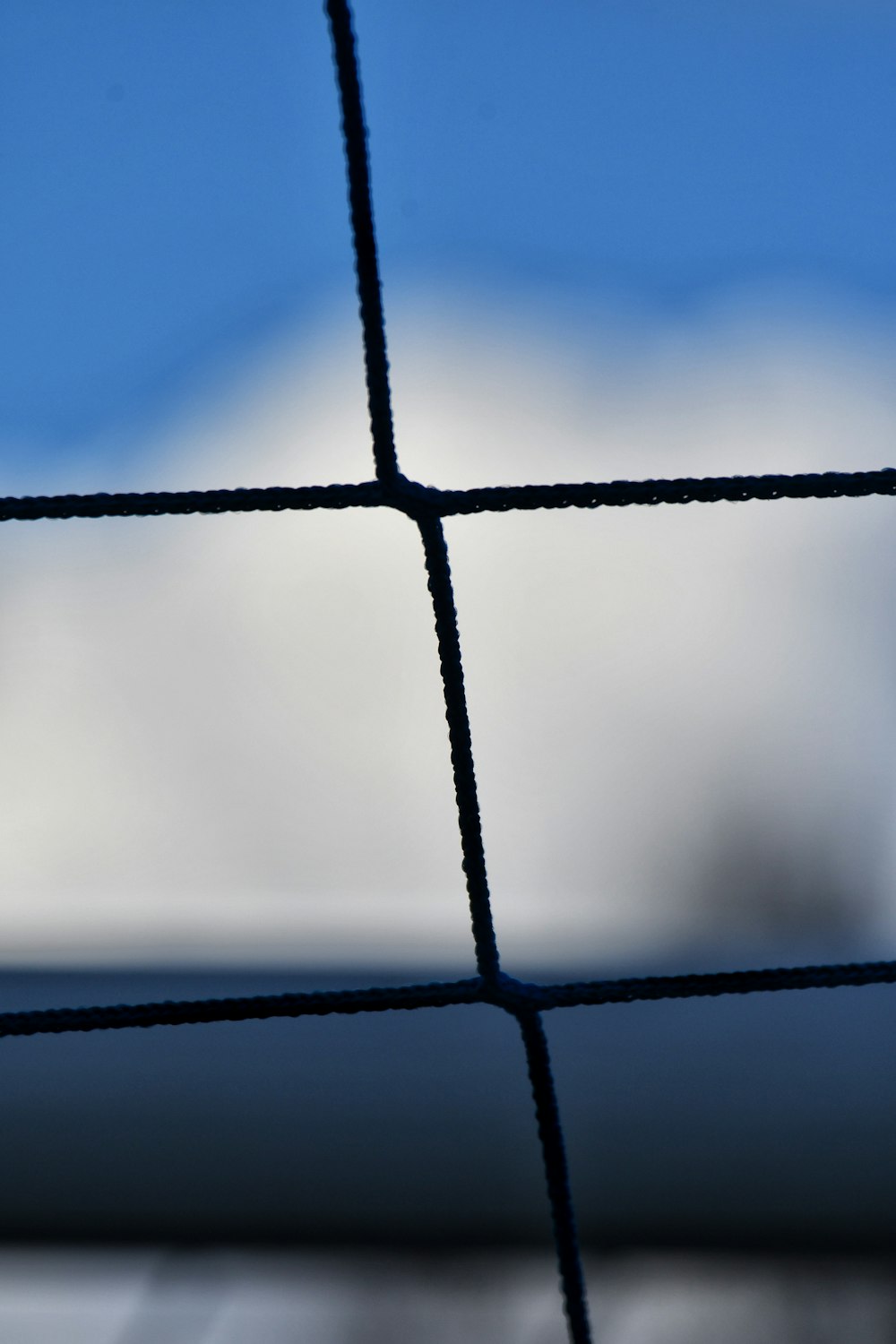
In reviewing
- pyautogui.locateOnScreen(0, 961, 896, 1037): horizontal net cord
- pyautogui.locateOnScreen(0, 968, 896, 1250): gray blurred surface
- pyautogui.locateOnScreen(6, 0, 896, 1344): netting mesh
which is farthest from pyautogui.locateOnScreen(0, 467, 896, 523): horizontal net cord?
pyautogui.locateOnScreen(0, 968, 896, 1250): gray blurred surface

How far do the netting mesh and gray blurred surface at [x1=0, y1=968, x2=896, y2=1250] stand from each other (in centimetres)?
65

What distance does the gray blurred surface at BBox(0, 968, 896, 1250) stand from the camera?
1.06m

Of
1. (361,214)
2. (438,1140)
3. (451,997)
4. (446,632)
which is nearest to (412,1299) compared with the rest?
(438,1140)

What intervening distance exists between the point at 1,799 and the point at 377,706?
621 millimetres

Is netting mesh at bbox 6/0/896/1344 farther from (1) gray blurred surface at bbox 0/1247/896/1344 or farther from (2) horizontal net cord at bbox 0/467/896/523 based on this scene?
(1) gray blurred surface at bbox 0/1247/896/1344

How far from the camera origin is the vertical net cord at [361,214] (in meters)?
0.47

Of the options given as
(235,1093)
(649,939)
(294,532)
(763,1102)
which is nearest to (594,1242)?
(763,1102)

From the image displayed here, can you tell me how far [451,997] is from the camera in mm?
499

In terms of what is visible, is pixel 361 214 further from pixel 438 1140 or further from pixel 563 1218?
pixel 438 1140

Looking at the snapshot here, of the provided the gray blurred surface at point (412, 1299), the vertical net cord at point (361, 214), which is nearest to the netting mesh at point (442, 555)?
the vertical net cord at point (361, 214)

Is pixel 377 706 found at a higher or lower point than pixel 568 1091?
higher

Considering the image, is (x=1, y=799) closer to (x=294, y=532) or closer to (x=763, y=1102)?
(x=294, y=532)

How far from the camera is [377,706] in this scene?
1.98 metres

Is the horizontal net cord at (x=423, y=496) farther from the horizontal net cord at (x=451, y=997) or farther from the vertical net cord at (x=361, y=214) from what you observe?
the horizontal net cord at (x=451, y=997)
